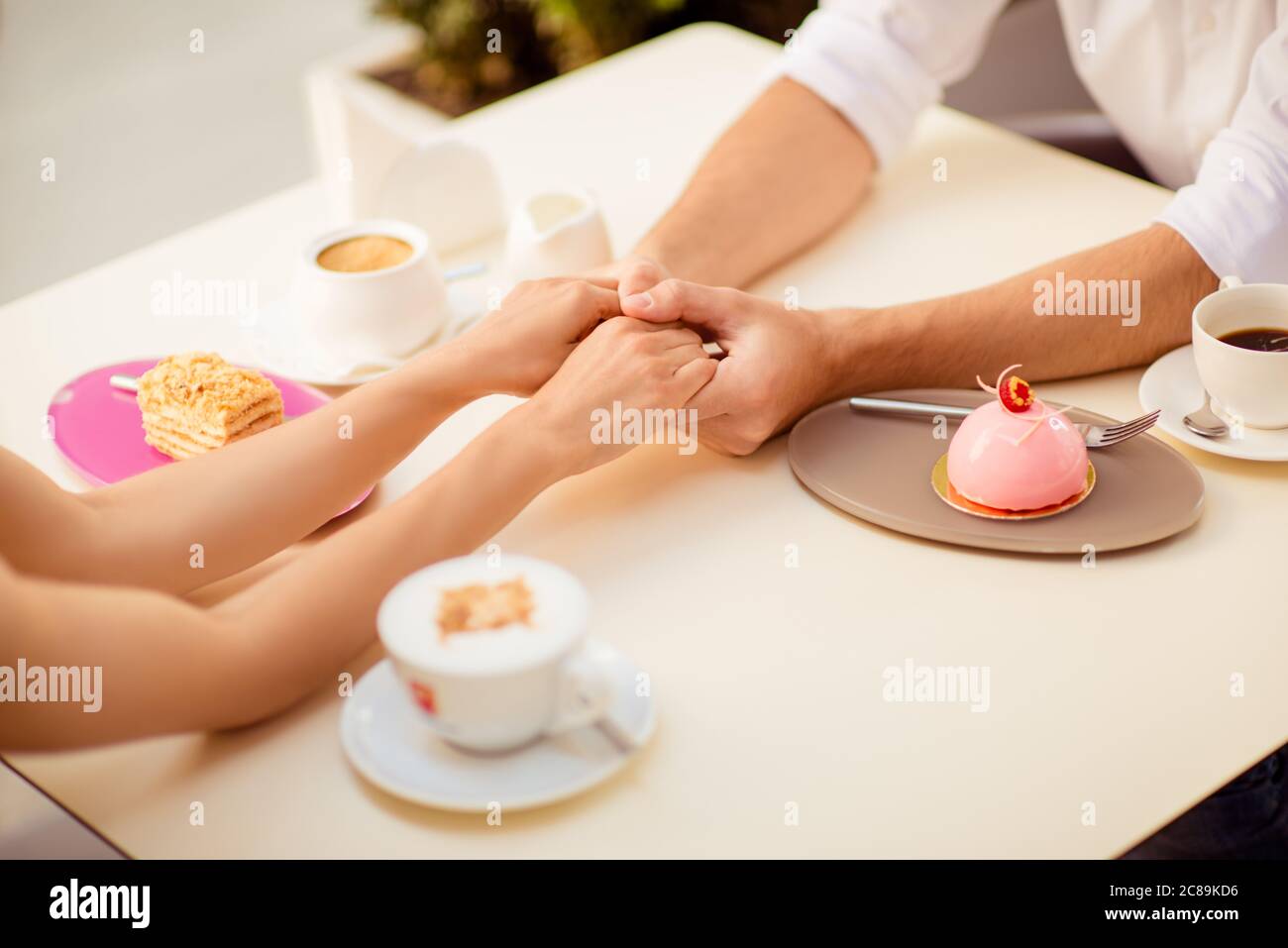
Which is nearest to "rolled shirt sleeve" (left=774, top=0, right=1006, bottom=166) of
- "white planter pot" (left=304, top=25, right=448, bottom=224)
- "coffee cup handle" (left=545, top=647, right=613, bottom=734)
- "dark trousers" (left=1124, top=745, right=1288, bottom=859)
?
"white planter pot" (left=304, top=25, right=448, bottom=224)

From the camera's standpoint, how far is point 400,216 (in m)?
1.62

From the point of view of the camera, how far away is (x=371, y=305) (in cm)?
140

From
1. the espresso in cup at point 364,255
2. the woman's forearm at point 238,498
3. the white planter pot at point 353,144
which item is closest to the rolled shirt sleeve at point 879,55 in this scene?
the white planter pot at point 353,144

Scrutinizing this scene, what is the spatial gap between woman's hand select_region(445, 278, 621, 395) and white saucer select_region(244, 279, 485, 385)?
10 cm

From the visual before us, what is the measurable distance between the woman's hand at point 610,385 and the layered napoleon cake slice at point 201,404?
26cm

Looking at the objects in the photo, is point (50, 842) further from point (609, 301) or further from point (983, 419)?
point (983, 419)

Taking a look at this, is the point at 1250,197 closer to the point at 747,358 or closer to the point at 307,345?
the point at 747,358

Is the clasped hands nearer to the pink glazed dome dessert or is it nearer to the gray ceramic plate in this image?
the gray ceramic plate

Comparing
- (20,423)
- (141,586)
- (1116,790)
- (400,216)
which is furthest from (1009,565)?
(20,423)

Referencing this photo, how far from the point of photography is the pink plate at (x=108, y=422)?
1274 millimetres

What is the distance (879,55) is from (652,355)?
68 cm

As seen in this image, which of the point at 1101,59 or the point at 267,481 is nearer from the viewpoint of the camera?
the point at 267,481

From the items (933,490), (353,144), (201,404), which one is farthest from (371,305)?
(933,490)

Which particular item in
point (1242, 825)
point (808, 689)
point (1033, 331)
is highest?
point (1033, 331)
